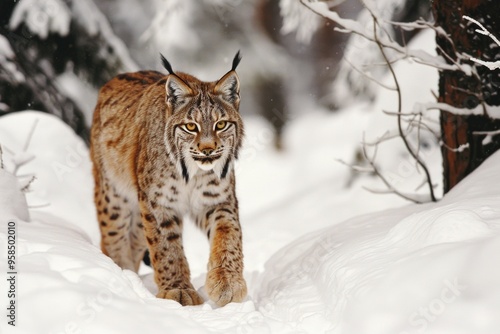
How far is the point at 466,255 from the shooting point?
291cm

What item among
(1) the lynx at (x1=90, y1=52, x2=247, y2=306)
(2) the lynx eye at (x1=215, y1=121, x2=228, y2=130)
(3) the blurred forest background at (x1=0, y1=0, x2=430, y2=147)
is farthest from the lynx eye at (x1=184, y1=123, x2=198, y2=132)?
(3) the blurred forest background at (x1=0, y1=0, x2=430, y2=147)

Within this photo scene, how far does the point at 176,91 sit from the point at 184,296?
1.11 meters

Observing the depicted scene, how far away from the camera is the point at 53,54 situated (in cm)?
852

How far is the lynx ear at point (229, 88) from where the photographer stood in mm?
4227

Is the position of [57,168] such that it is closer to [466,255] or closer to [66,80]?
[66,80]

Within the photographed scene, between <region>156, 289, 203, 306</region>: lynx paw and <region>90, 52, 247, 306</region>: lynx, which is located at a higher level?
<region>90, 52, 247, 306</region>: lynx

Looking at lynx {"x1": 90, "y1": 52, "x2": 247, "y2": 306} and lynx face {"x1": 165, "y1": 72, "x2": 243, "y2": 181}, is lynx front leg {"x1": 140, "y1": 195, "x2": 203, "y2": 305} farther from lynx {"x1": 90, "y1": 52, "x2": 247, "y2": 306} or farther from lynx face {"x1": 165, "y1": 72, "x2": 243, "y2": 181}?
lynx face {"x1": 165, "y1": 72, "x2": 243, "y2": 181}

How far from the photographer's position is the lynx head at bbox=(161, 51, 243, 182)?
4.11m

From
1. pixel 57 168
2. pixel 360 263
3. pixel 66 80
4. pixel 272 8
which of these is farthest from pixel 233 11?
pixel 360 263

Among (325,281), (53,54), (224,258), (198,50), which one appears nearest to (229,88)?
(224,258)

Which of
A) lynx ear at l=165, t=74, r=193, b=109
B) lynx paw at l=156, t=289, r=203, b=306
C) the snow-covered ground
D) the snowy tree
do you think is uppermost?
the snowy tree

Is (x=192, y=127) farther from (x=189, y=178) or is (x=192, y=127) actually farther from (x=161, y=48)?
(x=161, y=48)

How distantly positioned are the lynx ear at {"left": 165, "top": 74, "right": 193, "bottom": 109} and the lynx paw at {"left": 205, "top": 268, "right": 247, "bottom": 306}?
3.13 ft

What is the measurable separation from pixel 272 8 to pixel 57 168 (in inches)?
225
